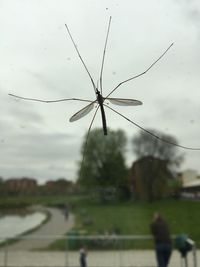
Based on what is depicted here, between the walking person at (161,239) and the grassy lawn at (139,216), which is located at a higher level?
the grassy lawn at (139,216)

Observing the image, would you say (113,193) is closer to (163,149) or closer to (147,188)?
(147,188)

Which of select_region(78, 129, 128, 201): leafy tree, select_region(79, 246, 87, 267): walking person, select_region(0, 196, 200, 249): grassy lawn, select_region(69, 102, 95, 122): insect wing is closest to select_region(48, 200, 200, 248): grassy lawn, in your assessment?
select_region(0, 196, 200, 249): grassy lawn

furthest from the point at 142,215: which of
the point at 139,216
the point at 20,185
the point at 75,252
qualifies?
the point at 75,252

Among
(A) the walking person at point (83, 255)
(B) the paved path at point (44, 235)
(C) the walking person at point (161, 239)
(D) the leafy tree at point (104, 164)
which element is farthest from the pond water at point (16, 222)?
(A) the walking person at point (83, 255)

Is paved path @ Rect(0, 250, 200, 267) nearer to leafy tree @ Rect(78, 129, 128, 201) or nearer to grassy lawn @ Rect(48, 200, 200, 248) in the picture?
grassy lawn @ Rect(48, 200, 200, 248)

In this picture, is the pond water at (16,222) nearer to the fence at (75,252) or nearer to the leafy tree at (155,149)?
the fence at (75,252)

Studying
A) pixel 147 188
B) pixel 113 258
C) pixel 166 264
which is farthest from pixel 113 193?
pixel 113 258

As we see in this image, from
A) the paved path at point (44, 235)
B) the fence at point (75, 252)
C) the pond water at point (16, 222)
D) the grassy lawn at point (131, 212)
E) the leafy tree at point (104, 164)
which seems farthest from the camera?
the fence at point (75, 252)
